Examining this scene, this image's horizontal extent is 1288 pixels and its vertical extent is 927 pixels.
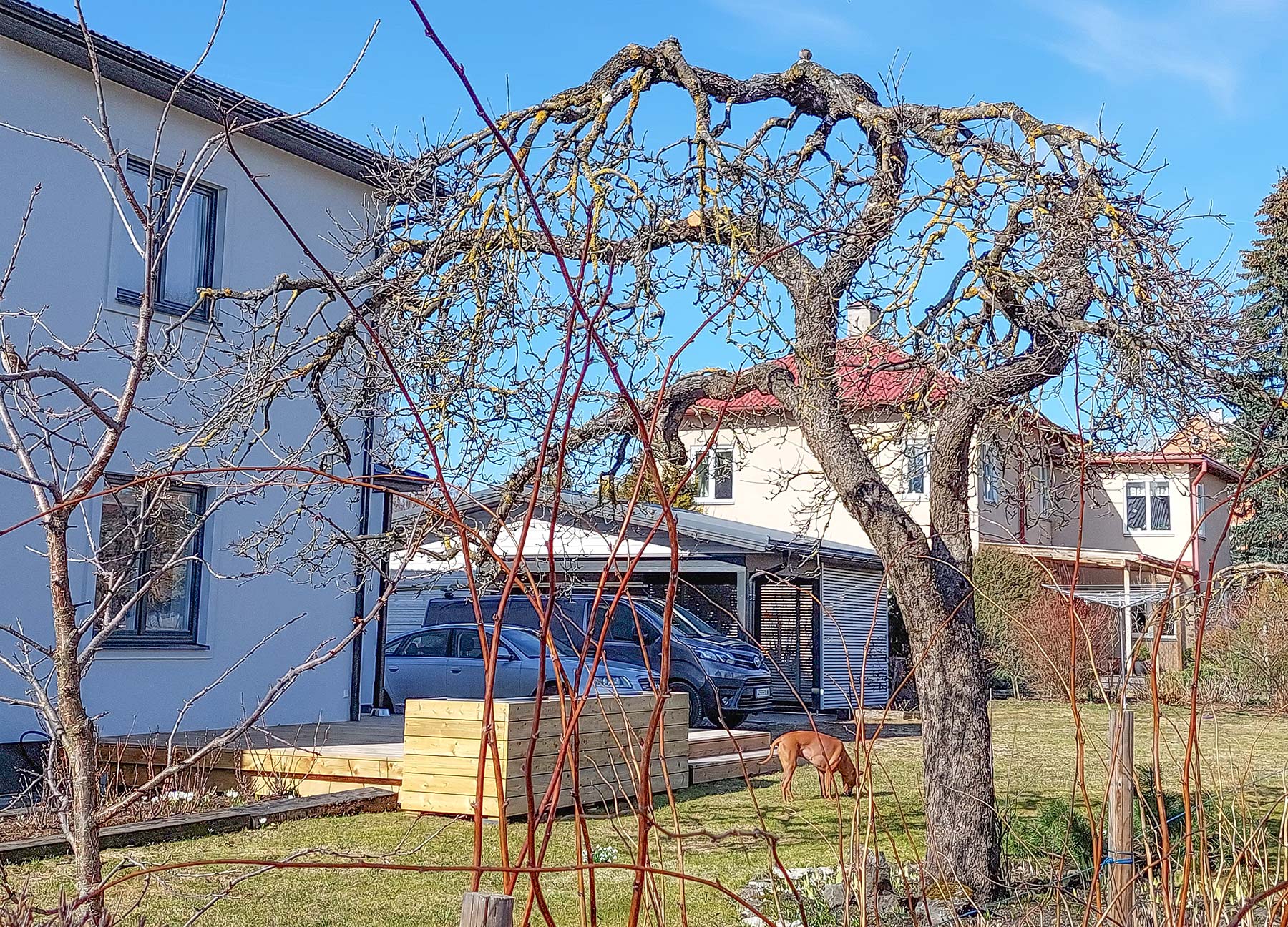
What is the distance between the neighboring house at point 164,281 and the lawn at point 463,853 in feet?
8.79

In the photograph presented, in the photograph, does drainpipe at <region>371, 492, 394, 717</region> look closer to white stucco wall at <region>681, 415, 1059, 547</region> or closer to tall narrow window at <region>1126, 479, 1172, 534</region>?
white stucco wall at <region>681, 415, 1059, 547</region>

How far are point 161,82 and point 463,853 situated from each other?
7880mm

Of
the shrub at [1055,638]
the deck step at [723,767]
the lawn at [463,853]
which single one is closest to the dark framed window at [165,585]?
the lawn at [463,853]

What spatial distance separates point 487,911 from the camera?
165cm

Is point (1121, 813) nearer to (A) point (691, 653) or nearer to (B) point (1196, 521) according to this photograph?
(B) point (1196, 521)

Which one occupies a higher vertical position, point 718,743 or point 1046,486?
point 1046,486

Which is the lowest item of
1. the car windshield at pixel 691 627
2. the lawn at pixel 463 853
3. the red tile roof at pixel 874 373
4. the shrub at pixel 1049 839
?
the lawn at pixel 463 853

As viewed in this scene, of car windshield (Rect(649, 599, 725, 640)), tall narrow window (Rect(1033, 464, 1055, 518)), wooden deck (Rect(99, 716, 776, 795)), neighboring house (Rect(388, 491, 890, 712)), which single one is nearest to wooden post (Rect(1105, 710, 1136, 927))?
tall narrow window (Rect(1033, 464, 1055, 518))

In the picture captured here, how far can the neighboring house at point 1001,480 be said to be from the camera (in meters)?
6.88

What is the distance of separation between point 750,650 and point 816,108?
1189 cm

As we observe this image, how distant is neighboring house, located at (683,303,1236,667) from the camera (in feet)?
22.6

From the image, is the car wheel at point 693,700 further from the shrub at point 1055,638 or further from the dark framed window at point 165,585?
the shrub at point 1055,638

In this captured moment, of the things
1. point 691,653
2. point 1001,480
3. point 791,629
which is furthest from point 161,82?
point 791,629

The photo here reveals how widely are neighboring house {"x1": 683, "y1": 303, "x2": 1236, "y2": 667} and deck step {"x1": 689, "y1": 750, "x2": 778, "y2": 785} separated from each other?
2.62m
